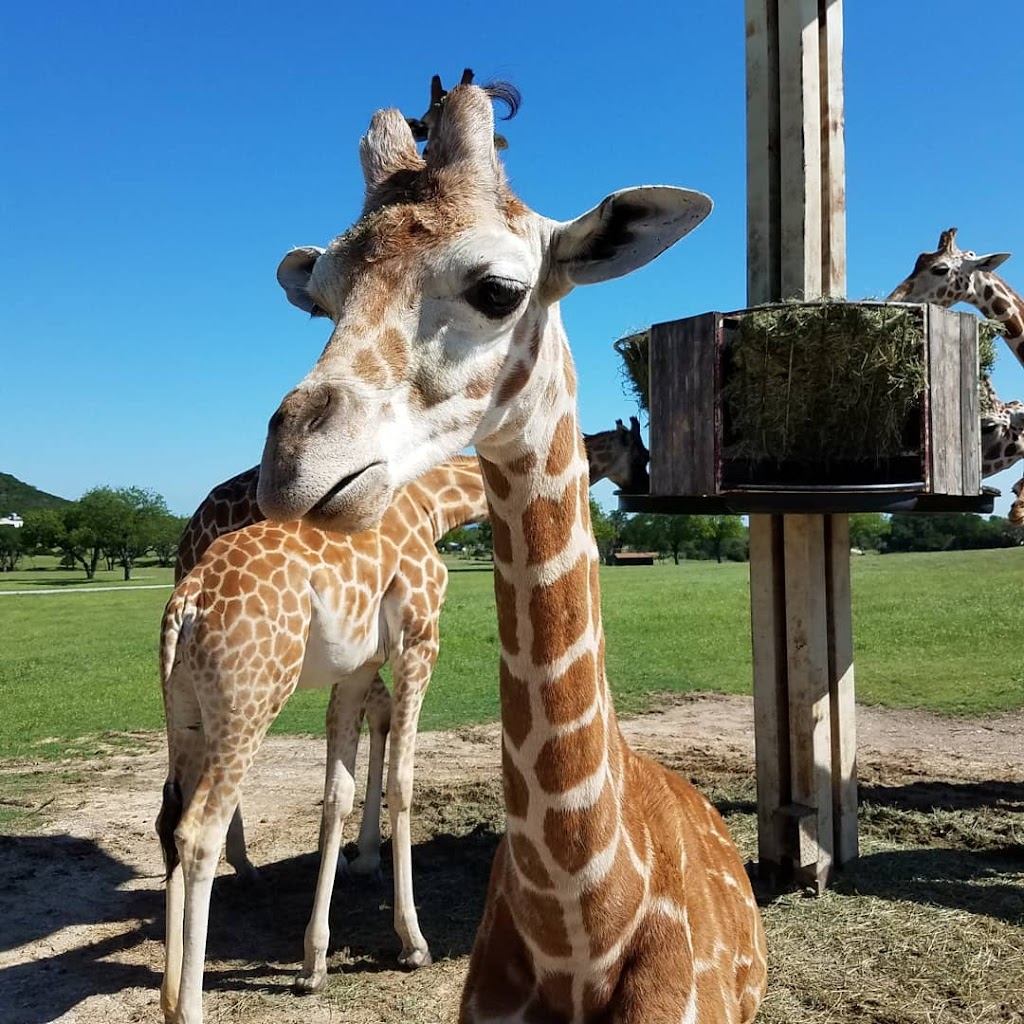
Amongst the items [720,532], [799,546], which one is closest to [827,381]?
[799,546]

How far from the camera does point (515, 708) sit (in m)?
2.54

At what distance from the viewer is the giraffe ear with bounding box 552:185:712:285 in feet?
7.72

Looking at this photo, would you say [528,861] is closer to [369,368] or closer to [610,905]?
[610,905]

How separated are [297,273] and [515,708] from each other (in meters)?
1.87

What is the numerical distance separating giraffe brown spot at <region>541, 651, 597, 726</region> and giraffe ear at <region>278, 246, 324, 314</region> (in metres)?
1.67

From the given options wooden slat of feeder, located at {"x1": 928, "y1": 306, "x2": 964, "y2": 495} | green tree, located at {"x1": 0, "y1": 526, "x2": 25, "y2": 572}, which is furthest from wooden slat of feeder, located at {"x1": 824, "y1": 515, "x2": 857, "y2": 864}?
green tree, located at {"x1": 0, "y1": 526, "x2": 25, "y2": 572}

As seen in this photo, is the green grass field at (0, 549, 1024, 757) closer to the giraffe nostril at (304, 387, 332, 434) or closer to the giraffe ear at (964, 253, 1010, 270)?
the giraffe ear at (964, 253, 1010, 270)

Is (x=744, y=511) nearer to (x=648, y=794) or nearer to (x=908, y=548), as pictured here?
(x=648, y=794)

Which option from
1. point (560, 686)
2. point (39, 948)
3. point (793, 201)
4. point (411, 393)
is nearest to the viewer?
point (411, 393)

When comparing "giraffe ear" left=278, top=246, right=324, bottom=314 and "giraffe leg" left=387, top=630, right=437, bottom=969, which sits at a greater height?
"giraffe ear" left=278, top=246, right=324, bottom=314

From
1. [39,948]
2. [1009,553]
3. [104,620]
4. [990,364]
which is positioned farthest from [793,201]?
[1009,553]

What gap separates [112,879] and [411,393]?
19.8 feet

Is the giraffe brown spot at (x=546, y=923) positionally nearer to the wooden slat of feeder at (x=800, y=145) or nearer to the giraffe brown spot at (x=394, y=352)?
the giraffe brown spot at (x=394, y=352)

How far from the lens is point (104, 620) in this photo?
2611 cm
